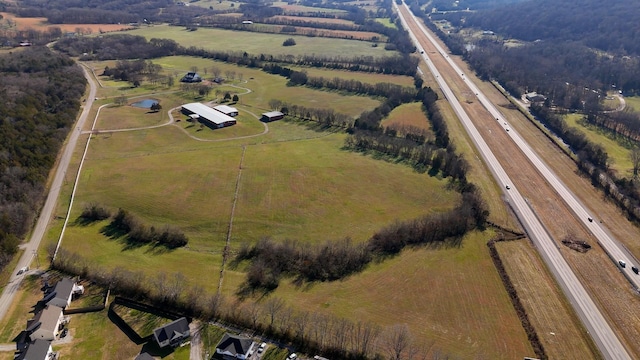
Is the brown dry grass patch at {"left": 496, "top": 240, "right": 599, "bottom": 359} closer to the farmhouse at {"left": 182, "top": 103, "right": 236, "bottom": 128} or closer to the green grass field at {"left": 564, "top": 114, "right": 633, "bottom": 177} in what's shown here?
the green grass field at {"left": 564, "top": 114, "right": 633, "bottom": 177}

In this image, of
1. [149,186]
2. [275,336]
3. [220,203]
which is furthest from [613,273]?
[149,186]

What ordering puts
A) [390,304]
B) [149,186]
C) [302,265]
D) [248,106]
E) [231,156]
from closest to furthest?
[390,304]
[302,265]
[149,186]
[231,156]
[248,106]

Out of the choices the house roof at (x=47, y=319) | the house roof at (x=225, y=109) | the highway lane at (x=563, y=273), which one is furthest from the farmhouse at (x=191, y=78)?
the house roof at (x=47, y=319)

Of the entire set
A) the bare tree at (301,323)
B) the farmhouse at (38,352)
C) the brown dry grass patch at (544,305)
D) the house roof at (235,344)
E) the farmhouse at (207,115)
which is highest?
the farmhouse at (207,115)

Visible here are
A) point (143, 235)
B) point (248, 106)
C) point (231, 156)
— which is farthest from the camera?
point (248, 106)

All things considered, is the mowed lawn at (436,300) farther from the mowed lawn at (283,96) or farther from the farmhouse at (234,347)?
the mowed lawn at (283,96)

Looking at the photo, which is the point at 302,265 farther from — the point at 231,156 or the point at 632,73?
the point at 632,73
